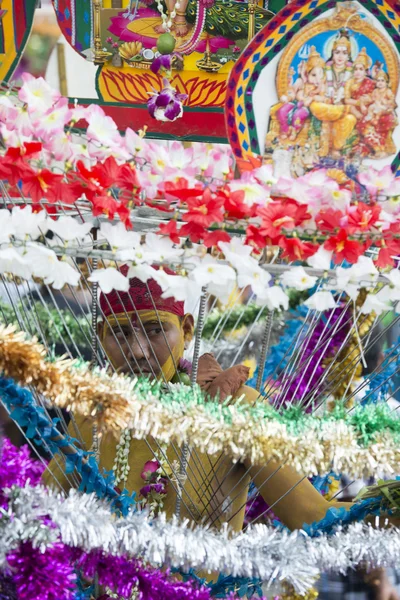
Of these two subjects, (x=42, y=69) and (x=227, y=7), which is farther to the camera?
(x=42, y=69)

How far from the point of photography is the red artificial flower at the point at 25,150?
112 cm

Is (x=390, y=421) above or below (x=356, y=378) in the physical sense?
above

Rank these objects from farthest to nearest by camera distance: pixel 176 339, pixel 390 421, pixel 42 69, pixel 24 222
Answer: pixel 42 69 → pixel 176 339 → pixel 390 421 → pixel 24 222

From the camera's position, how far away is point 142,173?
3.95ft

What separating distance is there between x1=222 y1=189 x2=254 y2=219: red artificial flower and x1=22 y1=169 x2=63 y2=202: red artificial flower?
23cm

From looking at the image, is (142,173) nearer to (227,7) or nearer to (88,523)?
(88,523)

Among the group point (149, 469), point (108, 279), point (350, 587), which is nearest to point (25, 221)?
point (108, 279)

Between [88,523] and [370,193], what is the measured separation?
640mm

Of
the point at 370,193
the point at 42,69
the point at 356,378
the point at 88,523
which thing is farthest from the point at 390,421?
the point at 42,69

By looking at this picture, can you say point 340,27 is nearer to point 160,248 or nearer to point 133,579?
point 160,248

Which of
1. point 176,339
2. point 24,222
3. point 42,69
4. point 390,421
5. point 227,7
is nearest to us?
point 24,222

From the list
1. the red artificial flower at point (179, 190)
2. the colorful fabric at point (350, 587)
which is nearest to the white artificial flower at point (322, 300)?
the red artificial flower at point (179, 190)

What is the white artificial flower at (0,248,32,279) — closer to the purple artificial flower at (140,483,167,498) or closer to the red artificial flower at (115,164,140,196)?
the red artificial flower at (115,164,140,196)

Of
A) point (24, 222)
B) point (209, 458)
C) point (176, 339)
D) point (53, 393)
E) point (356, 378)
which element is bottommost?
point (356, 378)
